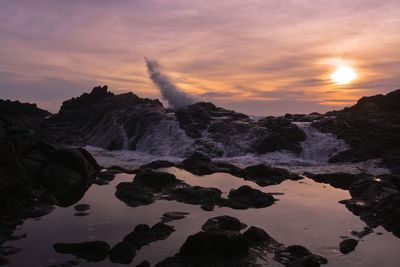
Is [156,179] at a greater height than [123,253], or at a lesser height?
greater

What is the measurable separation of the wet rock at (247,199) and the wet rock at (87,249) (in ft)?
31.1

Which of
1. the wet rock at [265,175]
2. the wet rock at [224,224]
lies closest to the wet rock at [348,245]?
the wet rock at [224,224]

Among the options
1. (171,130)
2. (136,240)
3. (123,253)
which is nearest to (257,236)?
(136,240)

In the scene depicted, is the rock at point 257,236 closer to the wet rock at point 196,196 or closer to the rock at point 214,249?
the rock at point 214,249

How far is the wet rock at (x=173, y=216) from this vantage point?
1802 cm

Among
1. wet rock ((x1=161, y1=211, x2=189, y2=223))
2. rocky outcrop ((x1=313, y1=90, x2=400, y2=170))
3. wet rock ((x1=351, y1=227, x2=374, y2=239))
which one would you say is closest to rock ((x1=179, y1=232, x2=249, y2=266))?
wet rock ((x1=161, y1=211, x2=189, y2=223))

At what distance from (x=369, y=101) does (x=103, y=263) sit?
64.6 metres

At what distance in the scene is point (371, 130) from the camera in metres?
48.4

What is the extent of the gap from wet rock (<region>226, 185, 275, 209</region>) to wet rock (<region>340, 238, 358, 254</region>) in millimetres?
6691

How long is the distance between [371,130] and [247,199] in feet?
112

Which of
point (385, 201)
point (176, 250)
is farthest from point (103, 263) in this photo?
point (385, 201)

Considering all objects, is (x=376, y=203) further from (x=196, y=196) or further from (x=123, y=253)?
(x=123, y=253)

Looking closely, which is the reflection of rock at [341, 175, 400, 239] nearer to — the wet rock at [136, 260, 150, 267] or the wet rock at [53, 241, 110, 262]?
the wet rock at [136, 260, 150, 267]

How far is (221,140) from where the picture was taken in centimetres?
5228
